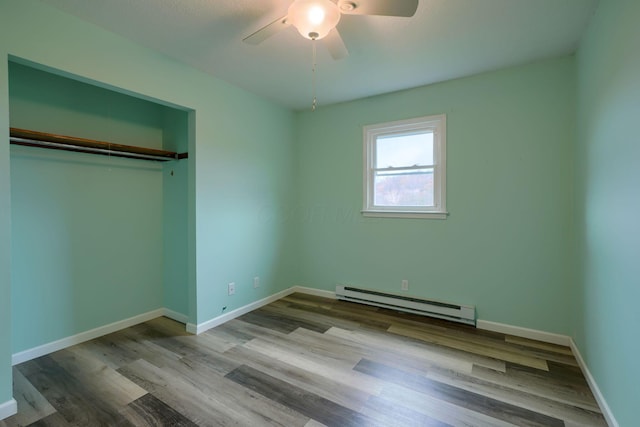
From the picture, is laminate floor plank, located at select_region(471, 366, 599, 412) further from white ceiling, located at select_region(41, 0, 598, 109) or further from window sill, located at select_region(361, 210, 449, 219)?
white ceiling, located at select_region(41, 0, 598, 109)

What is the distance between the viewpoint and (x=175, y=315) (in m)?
3.21

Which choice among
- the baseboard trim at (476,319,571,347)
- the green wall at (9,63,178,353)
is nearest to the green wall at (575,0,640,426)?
the baseboard trim at (476,319,571,347)

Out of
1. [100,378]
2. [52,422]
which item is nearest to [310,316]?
[100,378]

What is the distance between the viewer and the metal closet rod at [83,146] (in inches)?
86.1

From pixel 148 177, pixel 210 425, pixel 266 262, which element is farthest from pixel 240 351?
pixel 148 177

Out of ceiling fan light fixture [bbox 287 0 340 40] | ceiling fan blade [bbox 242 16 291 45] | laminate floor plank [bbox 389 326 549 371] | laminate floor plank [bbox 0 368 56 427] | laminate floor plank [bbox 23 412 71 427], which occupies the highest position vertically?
ceiling fan blade [bbox 242 16 291 45]

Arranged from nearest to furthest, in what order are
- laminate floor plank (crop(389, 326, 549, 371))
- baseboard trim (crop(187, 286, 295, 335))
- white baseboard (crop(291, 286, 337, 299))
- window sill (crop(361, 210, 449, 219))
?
1. laminate floor plank (crop(389, 326, 549, 371))
2. baseboard trim (crop(187, 286, 295, 335))
3. window sill (crop(361, 210, 449, 219))
4. white baseboard (crop(291, 286, 337, 299))

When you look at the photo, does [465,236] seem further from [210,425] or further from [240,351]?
[210,425]

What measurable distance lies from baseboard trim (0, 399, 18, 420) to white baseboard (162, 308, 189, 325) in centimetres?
138

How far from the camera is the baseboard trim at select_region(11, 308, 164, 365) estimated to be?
230cm

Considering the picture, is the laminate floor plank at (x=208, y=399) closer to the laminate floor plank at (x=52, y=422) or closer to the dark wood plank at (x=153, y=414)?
the dark wood plank at (x=153, y=414)

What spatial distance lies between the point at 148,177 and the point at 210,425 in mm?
2509

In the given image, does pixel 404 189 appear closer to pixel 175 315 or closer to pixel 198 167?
pixel 198 167

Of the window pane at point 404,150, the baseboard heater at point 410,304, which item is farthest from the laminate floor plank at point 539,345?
the window pane at point 404,150
